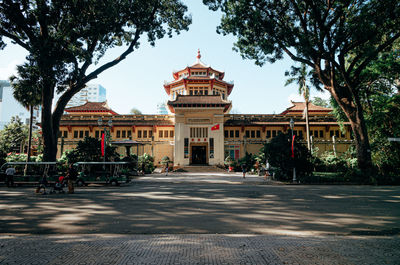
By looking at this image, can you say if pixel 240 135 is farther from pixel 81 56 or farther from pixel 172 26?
pixel 81 56

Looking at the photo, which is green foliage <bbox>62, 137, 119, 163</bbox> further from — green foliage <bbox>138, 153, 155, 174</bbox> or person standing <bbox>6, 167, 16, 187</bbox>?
green foliage <bbox>138, 153, 155, 174</bbox>

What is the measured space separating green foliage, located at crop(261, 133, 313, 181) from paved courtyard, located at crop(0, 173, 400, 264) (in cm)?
840

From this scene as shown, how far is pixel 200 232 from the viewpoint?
5348 mm

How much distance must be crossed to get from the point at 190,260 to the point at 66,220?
180 inches

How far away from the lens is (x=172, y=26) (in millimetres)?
19188

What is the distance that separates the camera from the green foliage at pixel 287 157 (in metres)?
17.5

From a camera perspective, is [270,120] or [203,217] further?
[270,120]

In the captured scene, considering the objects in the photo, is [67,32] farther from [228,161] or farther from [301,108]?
[301,108]

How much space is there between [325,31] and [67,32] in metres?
18.0

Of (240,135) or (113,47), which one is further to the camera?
(240,135)

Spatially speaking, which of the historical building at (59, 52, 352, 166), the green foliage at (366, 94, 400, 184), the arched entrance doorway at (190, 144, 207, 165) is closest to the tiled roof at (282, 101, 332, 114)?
the historical building at (59, 52, 352, 166)

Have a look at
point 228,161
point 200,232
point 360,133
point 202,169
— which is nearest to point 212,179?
point 202,169

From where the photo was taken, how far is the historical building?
34188mm

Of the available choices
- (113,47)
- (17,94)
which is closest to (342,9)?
(113,47)
